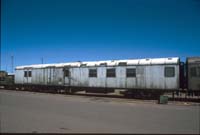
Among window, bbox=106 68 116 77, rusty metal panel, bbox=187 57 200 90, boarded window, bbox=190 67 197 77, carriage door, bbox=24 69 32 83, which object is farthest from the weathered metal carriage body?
carriage door, bbox=24 69 32 83

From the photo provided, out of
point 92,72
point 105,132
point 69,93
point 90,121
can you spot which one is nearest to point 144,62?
point 92,72

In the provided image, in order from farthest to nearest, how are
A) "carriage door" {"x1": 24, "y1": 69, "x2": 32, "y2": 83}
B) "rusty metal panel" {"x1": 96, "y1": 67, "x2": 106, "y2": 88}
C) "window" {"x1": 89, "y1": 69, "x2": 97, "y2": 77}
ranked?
1. "carriage door" {"x1": 24, "y1": 69, "x2": 32, "y2": 83}
2. "window" {"x1": 89, "y1": 69, "x2": 97, "y2": 77}
3. "rusty metal panel" {"x1": 96, "y1": 67, "x2": 106, "y2": 88}

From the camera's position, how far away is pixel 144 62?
21.7m

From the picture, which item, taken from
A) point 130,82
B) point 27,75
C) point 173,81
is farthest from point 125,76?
point 27,75

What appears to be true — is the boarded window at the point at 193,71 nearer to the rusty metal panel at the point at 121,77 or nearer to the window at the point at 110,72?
the rusty metal panel at the point at 121,77

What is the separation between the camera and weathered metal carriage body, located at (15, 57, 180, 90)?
20.1 m

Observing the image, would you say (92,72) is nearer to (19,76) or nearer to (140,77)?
(140,77)

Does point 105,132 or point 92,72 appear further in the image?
point 92,72

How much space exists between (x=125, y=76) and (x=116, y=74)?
3.61ft

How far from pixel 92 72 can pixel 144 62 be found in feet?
20.2

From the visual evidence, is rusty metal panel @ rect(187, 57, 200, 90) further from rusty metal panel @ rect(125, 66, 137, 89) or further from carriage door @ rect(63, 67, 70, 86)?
carriage door @ rect(63, 67, 70, 86)

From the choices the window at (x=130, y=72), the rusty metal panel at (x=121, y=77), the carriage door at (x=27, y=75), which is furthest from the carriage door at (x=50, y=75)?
the window at (x=130, y=72)

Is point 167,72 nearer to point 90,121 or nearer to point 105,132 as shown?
point 90,121

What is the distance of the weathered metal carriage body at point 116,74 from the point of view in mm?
20141
